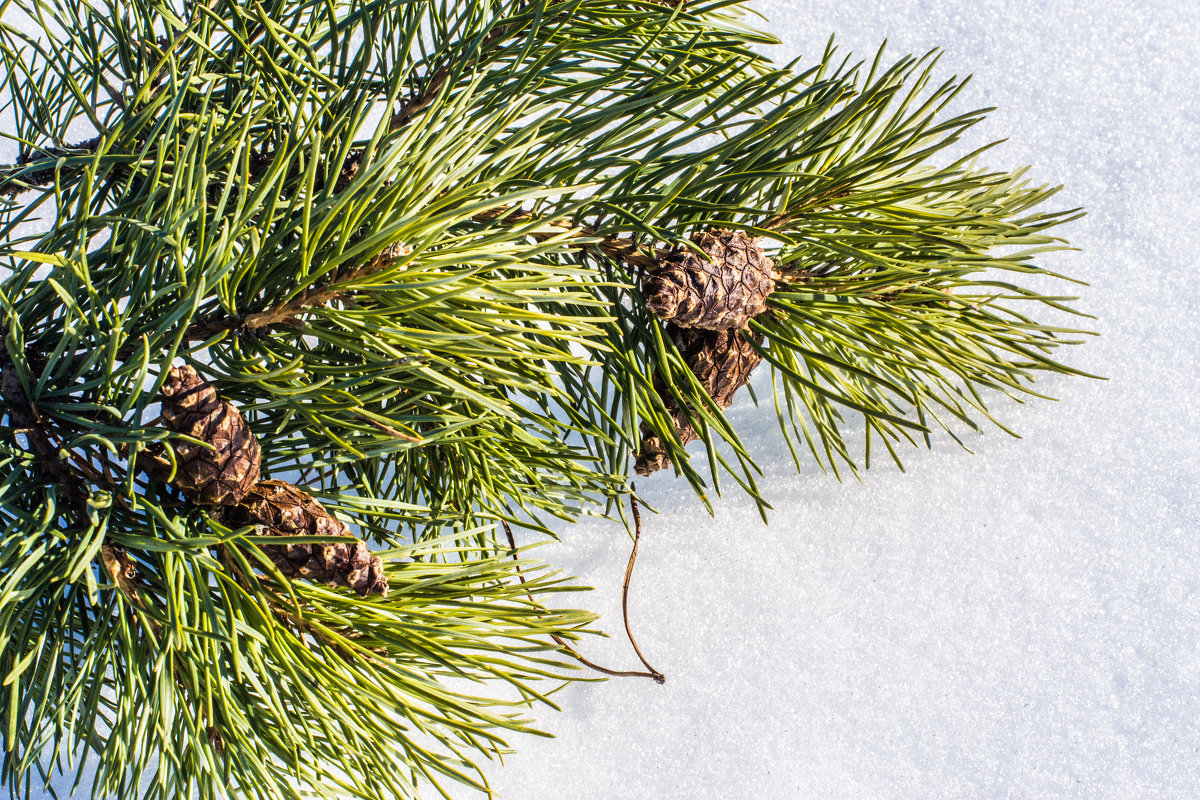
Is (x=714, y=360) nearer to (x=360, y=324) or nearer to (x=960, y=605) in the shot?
(x=360, y=324)

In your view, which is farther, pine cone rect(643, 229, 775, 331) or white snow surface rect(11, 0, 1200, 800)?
white snow surface rect(11, 0, 1200, 800)

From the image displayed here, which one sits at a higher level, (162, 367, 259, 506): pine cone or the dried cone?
the dried cone

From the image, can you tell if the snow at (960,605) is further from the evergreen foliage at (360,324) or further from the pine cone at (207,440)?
the pine cone at (207,440)

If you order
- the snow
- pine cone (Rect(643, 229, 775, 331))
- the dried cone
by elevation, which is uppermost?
pine cone (Rect(643, 229, 775, 331))

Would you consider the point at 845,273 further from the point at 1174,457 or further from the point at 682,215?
the point at 1174,457

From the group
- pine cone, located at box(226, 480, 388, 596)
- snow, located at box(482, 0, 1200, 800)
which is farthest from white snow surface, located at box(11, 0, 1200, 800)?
pine cone, located at box(226, 480, 388, 596)

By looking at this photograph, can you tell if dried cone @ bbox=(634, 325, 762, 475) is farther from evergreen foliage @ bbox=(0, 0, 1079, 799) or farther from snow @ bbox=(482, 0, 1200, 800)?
snow @ bbox=(482, 0, 1200, 800)

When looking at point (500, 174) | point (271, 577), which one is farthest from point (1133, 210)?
point (271, 577)
